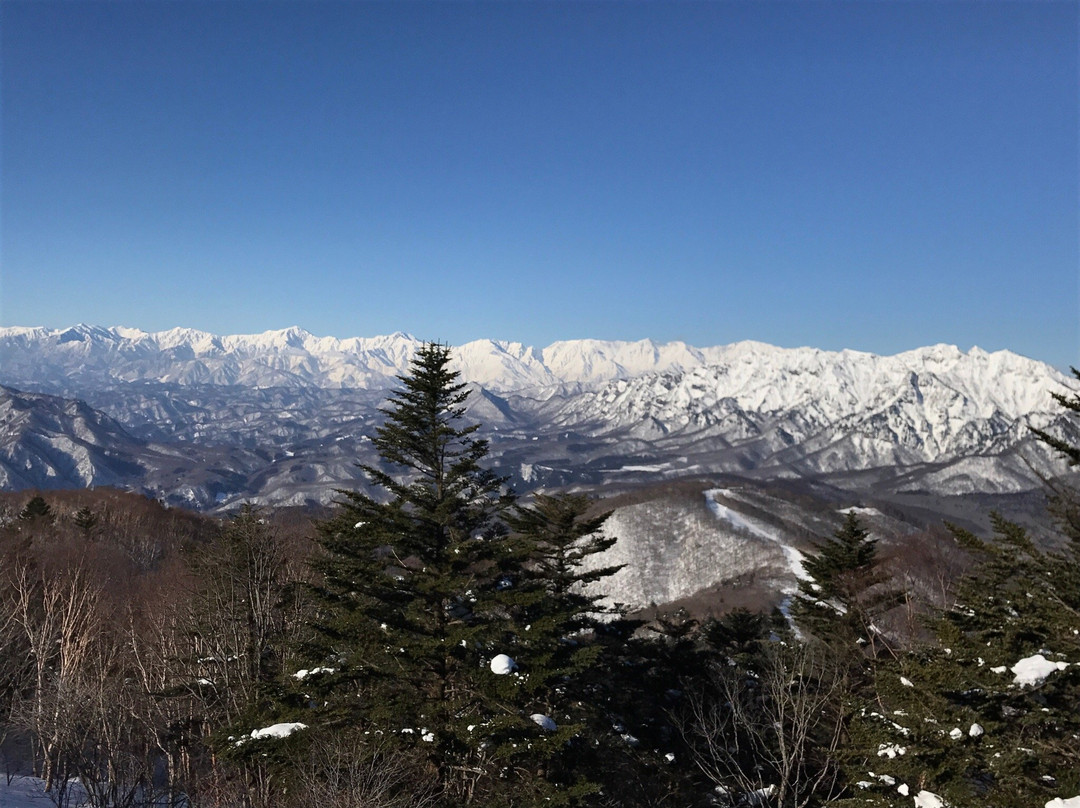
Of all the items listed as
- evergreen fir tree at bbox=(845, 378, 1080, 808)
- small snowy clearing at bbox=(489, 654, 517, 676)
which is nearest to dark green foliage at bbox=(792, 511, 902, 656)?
evergreen fir tree at bbox=(845, 378, 1080, 808)

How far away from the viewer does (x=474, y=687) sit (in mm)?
18062

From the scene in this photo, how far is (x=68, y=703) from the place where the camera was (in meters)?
18.8

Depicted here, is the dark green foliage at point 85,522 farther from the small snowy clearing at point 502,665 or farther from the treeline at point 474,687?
the small snowy clearing at point 502,665

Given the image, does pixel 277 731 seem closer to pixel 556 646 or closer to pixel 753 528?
pixel 556 646

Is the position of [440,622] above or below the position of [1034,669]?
below

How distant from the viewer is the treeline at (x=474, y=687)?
1466cm

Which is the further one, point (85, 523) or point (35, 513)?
point (35, 513)

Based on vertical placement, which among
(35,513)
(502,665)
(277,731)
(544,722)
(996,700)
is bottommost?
(35,513)

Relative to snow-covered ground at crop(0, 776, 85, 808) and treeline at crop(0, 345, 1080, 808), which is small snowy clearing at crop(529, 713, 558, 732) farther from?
snow-covered ground at crop(0, 776, 85, 808)

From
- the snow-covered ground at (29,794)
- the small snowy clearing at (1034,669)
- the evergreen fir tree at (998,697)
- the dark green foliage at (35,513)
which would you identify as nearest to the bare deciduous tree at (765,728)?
the evergreen fir tree at (998,697)

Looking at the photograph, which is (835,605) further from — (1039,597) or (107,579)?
(107,579)

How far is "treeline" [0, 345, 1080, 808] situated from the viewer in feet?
48.1

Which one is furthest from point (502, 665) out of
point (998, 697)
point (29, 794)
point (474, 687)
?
point (29, 794)

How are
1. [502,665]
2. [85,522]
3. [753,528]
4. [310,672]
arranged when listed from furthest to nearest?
[753,528]
[85,522]
[310,672]
[502,665]
